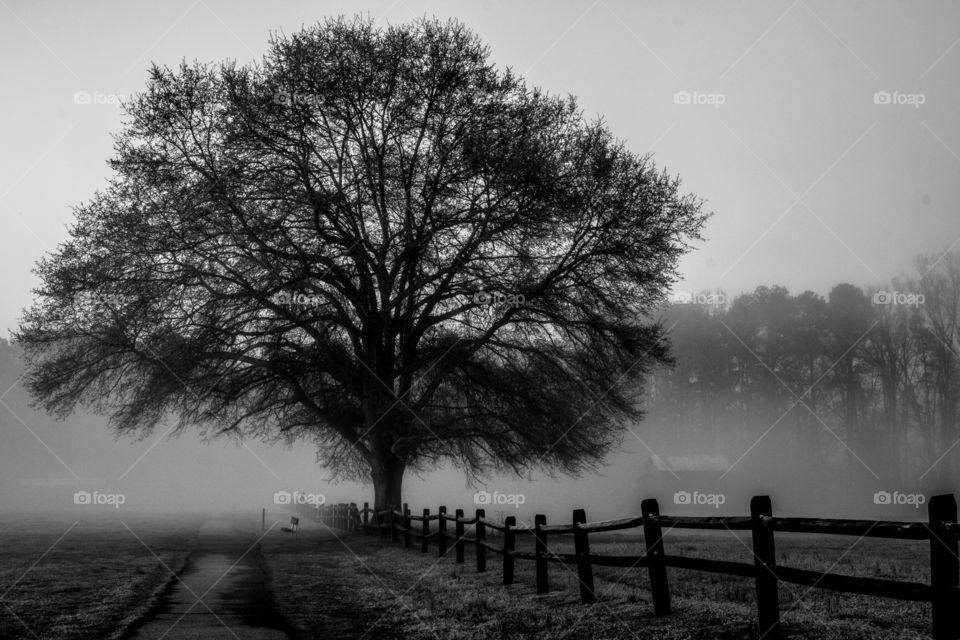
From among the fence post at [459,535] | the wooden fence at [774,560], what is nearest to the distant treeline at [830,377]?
the fence post at [459,535]

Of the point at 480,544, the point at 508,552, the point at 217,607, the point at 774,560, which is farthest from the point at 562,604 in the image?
the point at 217,607

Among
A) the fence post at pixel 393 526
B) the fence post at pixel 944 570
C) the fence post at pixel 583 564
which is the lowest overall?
the fence post at pixel 393 526

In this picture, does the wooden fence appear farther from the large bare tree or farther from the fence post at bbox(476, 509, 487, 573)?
the large bare tree

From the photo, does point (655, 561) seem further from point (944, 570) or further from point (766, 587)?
point (944, 570)

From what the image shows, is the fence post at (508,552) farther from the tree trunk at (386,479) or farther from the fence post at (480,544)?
the tree trunk at (386,479)

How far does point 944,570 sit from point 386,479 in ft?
77.4

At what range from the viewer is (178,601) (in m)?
12.6

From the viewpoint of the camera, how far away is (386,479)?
27953mm

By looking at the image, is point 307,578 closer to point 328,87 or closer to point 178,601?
point 178,601

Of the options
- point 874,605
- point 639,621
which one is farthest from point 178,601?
point 874,605

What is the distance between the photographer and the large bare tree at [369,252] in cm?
2258

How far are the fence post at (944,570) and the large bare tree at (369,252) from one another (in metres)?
17.2

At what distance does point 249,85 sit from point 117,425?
37.9 feet

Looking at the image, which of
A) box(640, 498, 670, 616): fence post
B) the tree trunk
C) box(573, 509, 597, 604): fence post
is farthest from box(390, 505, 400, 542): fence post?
box(640, 498, 670, 616): fence post
